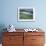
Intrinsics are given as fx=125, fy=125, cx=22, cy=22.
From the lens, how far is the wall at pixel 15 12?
13.7 feet

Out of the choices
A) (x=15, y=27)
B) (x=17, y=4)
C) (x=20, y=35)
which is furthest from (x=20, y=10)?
(x=20, y=35)

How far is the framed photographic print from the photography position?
4.17 m

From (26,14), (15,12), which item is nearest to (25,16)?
(26,14)

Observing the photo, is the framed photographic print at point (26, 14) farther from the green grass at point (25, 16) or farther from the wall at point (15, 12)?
the wall at point (15, 12)

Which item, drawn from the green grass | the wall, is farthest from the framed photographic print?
Result: the wall

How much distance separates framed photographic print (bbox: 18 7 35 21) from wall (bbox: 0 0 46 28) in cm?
10

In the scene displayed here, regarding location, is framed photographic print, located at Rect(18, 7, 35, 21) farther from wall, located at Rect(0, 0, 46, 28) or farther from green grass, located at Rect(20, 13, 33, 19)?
wall, located at Rect(0, 0, 46, 28)

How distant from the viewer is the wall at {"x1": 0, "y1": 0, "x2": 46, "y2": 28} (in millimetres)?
4180

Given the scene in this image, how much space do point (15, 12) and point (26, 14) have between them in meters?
0.38

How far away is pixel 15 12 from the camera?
13.8 ft

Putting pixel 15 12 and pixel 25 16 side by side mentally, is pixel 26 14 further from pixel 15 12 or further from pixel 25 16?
pixel 15 12

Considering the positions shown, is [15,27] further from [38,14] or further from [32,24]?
[38,14]

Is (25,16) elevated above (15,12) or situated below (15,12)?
below

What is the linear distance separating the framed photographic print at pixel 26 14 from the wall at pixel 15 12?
0.34ft
